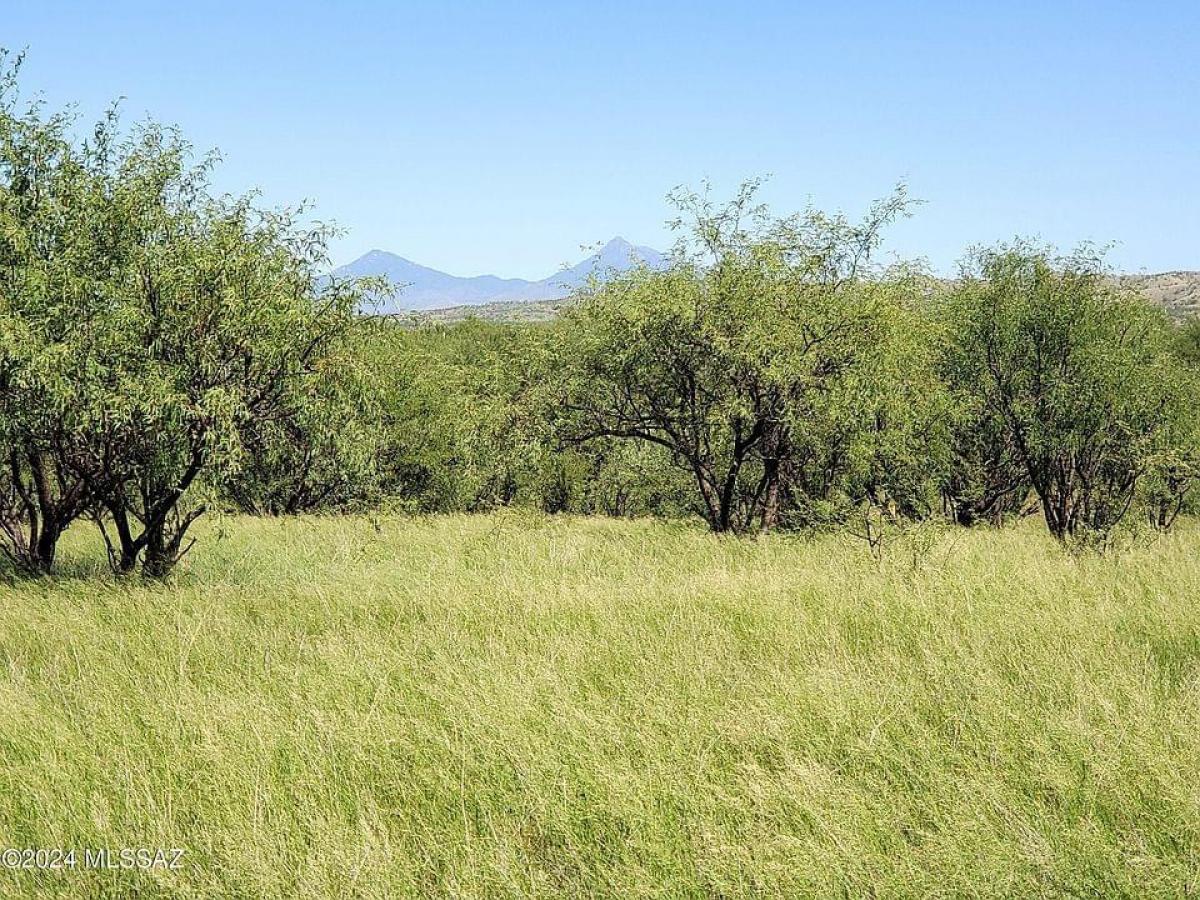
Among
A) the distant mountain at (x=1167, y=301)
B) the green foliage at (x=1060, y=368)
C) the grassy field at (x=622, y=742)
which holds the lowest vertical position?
the grassy field at (x=622, y=742)

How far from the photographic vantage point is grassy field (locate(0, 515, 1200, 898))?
3699 mm

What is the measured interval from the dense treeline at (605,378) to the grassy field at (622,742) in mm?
2322

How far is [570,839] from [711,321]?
10.9 m

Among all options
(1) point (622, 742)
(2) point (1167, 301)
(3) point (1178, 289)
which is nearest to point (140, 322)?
(1) point (622, 742)

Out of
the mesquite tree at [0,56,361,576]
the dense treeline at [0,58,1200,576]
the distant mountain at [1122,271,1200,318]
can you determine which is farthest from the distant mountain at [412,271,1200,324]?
the mesquite tree at [0,56,361,576]

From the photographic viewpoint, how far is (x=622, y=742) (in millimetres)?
4754

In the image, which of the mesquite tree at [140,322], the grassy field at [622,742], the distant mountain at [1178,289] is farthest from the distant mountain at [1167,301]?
the grassy field at [622,742]

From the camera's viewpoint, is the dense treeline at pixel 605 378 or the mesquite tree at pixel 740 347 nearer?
the dense treeline at pixel 605 378

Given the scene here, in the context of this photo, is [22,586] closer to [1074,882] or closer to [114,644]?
[114,644]

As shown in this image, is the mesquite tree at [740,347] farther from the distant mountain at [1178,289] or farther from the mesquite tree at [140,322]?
the distant mountain at [1178,289]

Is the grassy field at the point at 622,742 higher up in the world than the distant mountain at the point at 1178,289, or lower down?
lower down

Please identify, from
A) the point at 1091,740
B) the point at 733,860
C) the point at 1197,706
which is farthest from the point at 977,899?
the point at 1197,706

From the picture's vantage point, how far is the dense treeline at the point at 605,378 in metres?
9.14

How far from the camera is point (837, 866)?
3.57 meters
